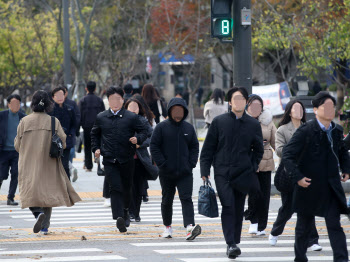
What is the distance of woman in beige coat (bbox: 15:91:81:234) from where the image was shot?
10461 mm

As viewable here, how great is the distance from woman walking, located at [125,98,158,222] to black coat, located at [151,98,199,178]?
5.75ft

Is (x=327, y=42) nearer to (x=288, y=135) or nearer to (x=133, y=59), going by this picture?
(x=288, y=135)

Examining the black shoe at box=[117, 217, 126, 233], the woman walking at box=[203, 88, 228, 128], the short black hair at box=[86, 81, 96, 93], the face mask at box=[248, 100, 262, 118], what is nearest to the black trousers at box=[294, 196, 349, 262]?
the face mask at box=[248, 100, 262, 118]

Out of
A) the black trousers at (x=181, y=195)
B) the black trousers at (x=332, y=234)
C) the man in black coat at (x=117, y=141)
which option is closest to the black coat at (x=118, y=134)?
the man in black coat at (x=117, y=141)

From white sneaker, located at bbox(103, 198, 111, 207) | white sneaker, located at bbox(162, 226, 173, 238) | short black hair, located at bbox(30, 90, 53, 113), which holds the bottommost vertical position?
white sneaker, located at bbox(103, 198, 111, 207)

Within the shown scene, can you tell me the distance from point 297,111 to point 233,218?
1833 millimetres

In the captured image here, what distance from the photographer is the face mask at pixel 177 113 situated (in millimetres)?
10258

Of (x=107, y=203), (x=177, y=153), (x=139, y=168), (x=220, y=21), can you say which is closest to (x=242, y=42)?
(x=220, y=21)

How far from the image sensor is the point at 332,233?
7.89m

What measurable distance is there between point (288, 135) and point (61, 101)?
511 centimetres

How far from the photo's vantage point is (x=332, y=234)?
7.89 metres

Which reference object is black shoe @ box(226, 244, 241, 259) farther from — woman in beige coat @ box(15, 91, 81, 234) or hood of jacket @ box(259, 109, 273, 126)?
woman in beige coat @ box(15, 91, 81, 234)

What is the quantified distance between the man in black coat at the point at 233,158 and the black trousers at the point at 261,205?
1.43 meters

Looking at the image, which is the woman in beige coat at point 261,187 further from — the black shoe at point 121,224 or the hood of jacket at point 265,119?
the black shoe at point 121,224
